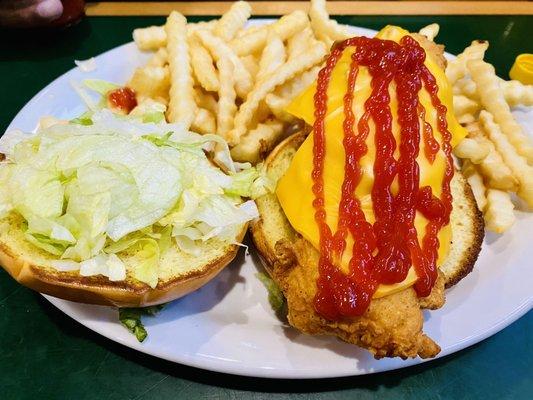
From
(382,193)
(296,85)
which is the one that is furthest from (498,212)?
(296,85)

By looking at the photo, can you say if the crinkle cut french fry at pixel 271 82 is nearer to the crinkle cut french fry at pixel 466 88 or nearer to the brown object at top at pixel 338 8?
the crinkle cut french fry at pixel 466 88

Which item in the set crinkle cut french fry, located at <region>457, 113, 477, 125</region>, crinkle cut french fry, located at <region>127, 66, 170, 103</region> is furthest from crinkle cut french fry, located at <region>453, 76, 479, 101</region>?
crinkle cut french fry, located at <region>127, 66, 170, 103</region>

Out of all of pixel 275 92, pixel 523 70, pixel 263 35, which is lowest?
pixel 523 70

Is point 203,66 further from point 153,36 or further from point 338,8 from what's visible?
point 338,8

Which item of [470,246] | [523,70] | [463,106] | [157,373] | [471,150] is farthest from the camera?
[523,70]

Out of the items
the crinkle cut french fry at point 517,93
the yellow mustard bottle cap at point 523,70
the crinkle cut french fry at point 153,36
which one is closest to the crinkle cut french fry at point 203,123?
the crinkle cut french fry at point 153,36

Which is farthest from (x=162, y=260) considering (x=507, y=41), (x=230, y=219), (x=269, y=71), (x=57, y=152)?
(x=507, y=41)

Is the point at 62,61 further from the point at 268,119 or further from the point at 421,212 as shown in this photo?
the point at 421,212

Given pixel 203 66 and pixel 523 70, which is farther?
pixel 523 70
